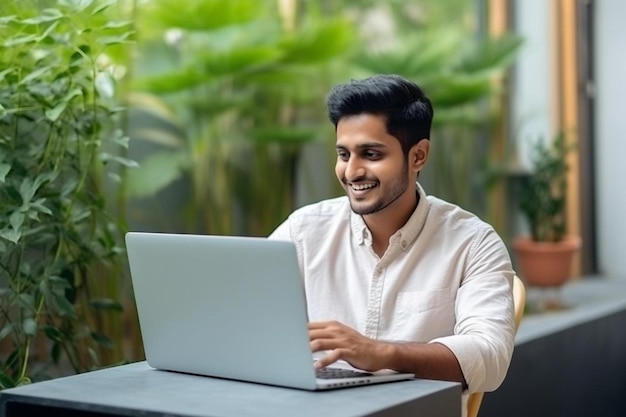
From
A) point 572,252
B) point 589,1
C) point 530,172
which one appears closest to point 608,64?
point 589,1

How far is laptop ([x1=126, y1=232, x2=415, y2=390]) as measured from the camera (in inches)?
70.4

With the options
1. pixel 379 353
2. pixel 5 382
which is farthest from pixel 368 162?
pixel 5 382

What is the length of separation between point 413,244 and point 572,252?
11.4ft

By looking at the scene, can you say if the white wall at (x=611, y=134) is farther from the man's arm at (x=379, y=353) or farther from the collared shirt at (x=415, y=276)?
the man's arm at (x=379, y=353)

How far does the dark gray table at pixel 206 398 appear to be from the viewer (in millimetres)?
1679

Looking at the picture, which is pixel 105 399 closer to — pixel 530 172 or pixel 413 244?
pixel 413 244

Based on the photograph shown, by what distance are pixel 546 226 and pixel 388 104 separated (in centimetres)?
367

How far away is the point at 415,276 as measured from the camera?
2270 millimetres

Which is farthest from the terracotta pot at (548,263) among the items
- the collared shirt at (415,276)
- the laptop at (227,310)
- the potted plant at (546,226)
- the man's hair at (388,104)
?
the laptop at (227,310)

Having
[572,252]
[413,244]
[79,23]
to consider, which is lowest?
[572,252]

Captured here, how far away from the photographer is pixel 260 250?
1.79 metres

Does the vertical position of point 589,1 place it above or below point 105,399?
above

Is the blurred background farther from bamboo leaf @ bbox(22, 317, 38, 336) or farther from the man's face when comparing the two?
the man's face

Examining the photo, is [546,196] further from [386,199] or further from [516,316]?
[386,199]
